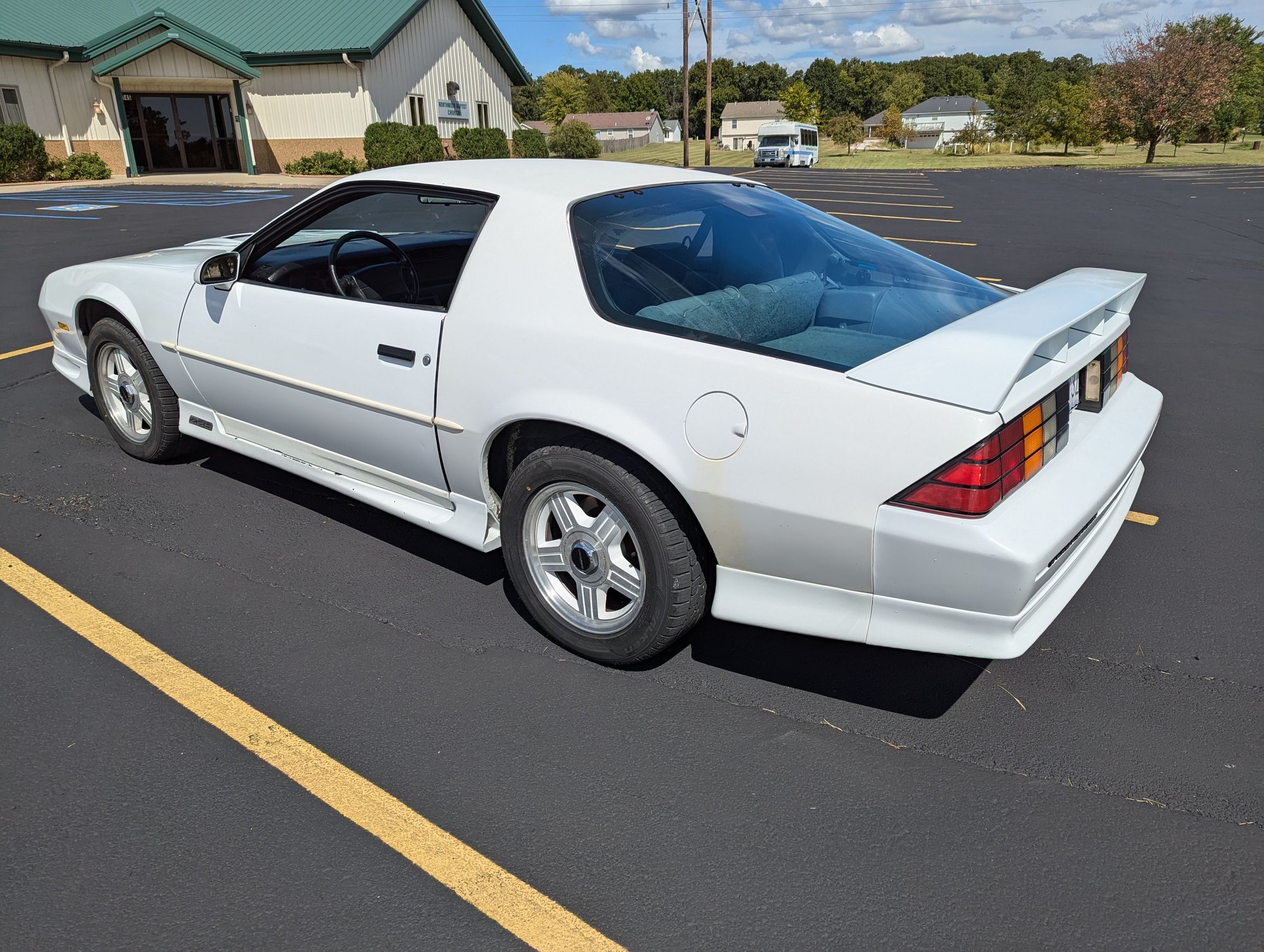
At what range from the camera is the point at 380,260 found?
13.7ft

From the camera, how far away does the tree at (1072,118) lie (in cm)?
5596

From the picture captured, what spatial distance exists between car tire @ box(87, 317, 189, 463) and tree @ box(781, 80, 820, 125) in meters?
104

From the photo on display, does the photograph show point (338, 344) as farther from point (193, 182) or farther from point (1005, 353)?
point (193, 182)

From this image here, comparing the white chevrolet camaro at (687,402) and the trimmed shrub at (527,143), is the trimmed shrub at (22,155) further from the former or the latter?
the white chevrolet camaro at (687,402)

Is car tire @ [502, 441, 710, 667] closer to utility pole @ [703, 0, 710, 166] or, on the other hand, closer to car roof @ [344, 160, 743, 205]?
car roof @ [344, 160, 743, 205]

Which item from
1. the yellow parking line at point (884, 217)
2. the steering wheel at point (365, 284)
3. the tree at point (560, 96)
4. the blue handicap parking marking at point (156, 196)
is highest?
the tree at point (560, 96)

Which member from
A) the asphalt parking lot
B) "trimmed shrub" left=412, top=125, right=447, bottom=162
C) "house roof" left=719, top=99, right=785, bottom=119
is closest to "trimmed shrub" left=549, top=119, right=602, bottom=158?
"trimmed shrub" left=412, top=125, right=447, bottom=162

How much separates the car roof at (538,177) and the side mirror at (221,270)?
0.66m

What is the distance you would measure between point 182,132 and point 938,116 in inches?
4349

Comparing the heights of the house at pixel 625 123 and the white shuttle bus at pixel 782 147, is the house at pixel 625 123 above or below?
above

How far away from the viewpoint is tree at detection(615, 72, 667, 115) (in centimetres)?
13600

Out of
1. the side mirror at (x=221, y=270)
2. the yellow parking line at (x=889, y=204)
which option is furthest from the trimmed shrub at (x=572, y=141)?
the side mirror at (x=221, y=270)

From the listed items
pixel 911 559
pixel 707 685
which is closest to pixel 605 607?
pixel 707 685

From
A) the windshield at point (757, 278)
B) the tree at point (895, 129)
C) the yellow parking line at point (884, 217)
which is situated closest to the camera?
the windshield at point (757, 278)
